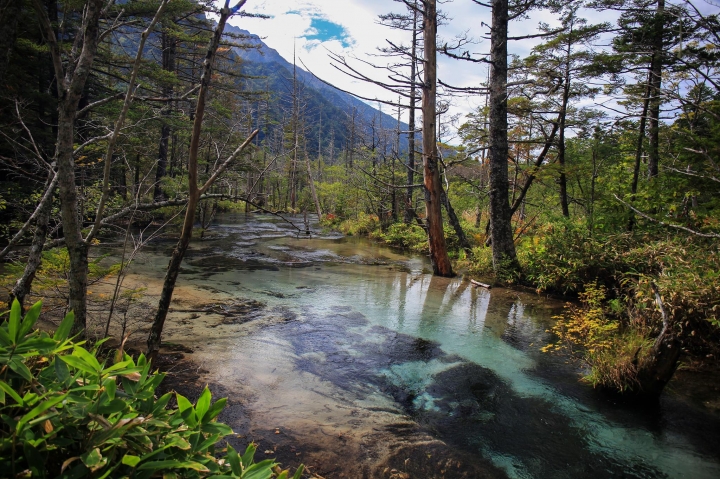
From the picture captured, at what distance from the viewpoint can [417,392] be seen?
14.0ft

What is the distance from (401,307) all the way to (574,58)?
893 centimetres

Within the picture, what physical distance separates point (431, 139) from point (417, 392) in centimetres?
697

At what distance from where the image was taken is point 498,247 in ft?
31.8

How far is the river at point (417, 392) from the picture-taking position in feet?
10.4

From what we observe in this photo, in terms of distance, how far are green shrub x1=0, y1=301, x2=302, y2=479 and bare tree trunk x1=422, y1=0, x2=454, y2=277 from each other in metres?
8.78

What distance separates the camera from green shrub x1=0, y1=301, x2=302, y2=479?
1.03 m

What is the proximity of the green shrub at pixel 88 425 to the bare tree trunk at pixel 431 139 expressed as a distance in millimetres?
8777

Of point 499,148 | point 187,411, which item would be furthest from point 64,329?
point 499,148

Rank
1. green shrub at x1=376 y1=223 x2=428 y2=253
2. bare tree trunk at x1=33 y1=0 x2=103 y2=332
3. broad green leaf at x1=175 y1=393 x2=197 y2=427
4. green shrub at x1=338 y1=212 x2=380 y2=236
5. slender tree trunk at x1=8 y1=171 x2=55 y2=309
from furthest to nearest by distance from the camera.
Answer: green shrub at x1=338 y1=212 x2=380 y2=236
green shrub at x1=376 y1=223 x2=428 y2=253
slender tree trunk at x1=8 y1=171 x2=55 y2=309
bare tree trunk at x1=33 y1=0 x2=103 y2=332
broad green leaf at x1=175 y1=393 x2=197 y2=427

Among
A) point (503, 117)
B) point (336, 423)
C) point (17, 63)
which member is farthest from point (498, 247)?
point (17, 63)

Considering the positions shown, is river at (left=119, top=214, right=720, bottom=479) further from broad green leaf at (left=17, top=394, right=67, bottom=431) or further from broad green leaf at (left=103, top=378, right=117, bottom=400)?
broad green leaf at (left=17, top=394, right=67, bottom=431)

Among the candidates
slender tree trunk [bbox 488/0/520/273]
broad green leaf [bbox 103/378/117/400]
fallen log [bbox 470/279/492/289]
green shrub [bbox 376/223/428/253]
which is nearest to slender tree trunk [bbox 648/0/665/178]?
slender tree trunk [bbox 488/0/520/273]

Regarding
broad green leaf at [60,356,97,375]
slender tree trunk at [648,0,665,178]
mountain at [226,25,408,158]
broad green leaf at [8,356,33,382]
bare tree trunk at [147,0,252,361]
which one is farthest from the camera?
mountain at [226,25,408,158]

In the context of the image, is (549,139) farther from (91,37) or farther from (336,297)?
(91,37)
